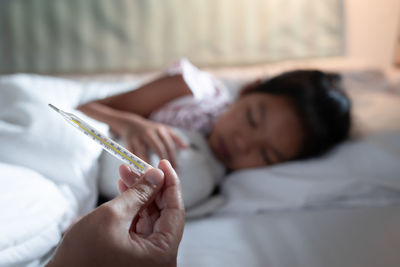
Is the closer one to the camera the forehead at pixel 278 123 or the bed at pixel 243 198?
the bed at pixel 243 198

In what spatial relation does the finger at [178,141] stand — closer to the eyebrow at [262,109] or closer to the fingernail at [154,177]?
the eyebrow at [262,109]

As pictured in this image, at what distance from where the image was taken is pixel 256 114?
88 centimetres

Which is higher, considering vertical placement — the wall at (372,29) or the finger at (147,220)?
the wall at (372,29)

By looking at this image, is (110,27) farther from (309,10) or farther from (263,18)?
(309,10)

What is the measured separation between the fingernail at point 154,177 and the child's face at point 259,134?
1.64 ft

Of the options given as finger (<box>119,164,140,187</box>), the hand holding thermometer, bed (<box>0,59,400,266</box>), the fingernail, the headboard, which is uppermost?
the headboard

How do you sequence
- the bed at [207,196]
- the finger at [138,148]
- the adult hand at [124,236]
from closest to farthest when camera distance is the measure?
the adult hand at [124,236] < the bed at [207,196] < the finger at [138,148]

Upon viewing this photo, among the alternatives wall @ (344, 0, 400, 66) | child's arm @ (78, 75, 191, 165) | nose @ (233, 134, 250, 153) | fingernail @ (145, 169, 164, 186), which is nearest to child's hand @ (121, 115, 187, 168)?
child's arm @ (78, 75, 191, 165)

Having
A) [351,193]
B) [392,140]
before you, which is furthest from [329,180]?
[392,140]

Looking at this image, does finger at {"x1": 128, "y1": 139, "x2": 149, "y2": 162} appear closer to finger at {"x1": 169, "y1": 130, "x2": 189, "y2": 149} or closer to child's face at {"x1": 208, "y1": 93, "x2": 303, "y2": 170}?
finger at {"x1": 169, "y1": 130, "x2": 189, "y2": 149}

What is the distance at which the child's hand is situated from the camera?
696 millimetres

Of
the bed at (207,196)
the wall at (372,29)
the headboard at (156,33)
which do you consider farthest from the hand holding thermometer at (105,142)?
the wall at (372,29)

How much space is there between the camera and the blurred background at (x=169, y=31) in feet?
4.78

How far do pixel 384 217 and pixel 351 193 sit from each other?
0.09 meters
